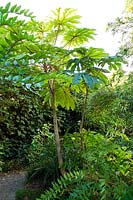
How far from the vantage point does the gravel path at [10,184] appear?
3851 mm

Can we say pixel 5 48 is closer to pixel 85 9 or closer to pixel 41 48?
pixel 41 48

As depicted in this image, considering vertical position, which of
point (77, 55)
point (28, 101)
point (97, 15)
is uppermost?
point (97, 15)

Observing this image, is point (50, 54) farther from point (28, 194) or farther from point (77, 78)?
point (28, 194)

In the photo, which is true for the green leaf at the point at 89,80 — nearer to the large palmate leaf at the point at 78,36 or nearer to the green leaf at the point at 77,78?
the green leaf at the point at 77,78

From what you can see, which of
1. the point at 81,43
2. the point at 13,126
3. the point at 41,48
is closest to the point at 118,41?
the point at 13,126

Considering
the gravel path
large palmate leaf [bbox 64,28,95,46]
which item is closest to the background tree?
large palmate leaf [bbox 64,28,95,46]

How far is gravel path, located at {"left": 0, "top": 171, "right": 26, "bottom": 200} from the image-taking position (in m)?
3.85

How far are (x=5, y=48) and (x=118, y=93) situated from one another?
157cm

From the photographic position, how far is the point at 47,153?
3.75 meters

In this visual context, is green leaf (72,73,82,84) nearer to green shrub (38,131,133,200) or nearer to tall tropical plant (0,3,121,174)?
tall tropical plant (0,3,121,174)

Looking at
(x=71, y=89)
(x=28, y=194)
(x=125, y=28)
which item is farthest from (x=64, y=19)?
(x=125, y=28)

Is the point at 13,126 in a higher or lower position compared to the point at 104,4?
lower

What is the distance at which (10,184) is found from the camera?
4.43 metres

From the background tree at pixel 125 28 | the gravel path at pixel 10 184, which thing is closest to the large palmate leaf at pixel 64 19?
the gravel path at pixel 10 184
